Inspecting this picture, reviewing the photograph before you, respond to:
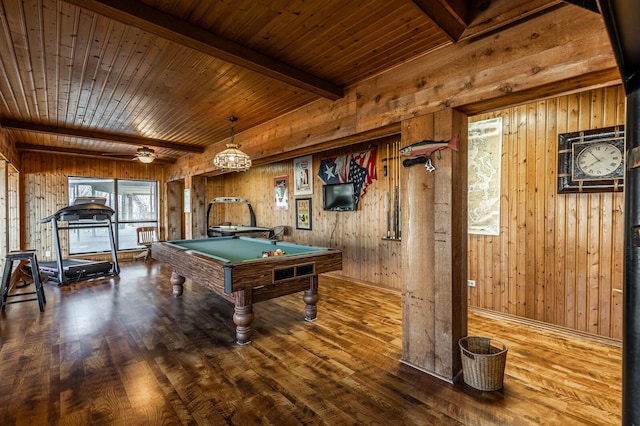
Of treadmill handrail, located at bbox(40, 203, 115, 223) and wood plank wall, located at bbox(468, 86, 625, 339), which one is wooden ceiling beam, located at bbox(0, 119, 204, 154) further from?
wood plank wall, located at bbox(468, 86, 625, 339)

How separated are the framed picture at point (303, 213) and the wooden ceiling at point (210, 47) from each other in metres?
2.72

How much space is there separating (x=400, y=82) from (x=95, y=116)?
4.28 metres

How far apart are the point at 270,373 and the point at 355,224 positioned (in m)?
3.40

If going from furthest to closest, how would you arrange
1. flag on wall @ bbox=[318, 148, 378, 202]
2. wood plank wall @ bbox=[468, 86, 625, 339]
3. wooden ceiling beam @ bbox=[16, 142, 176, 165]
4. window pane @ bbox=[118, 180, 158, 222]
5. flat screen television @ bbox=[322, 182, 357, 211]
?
window pane @ bbox=[118, 180, 158, 222] < wooden ceiling beam @ bbox=[16, 142, 176, 165] < flat screen television @ bbox=[322, 182, 357, 211] < flag on wall @ bbox=[318, 148, 378, 202] < wood plank wall @ bbox=[468, 86, 625, 339]

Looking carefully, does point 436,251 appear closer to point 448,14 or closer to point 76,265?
point 448,14

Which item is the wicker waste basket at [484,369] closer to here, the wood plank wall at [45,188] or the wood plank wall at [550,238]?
the wood plank wall at [550,238]

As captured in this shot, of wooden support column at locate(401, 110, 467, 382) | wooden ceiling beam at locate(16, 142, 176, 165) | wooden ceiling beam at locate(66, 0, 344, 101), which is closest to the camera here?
wooden ceiling beam at locate(66, 0, 344, 101)

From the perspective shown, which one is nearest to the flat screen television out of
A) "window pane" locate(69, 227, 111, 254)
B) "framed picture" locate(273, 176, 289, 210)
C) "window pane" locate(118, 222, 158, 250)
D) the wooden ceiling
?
"framed picture" locate(273, 176, 289, 210)

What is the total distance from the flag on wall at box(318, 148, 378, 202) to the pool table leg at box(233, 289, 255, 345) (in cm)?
300

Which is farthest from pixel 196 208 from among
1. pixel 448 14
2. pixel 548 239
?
pixel 548 239

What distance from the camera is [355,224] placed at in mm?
5516

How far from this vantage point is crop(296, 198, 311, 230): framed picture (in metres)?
6.45

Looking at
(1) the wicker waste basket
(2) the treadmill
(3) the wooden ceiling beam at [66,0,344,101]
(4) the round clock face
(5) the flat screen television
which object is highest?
(3) the wooden ceiling beam at [66,0,344,101]

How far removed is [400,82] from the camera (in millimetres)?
2701
